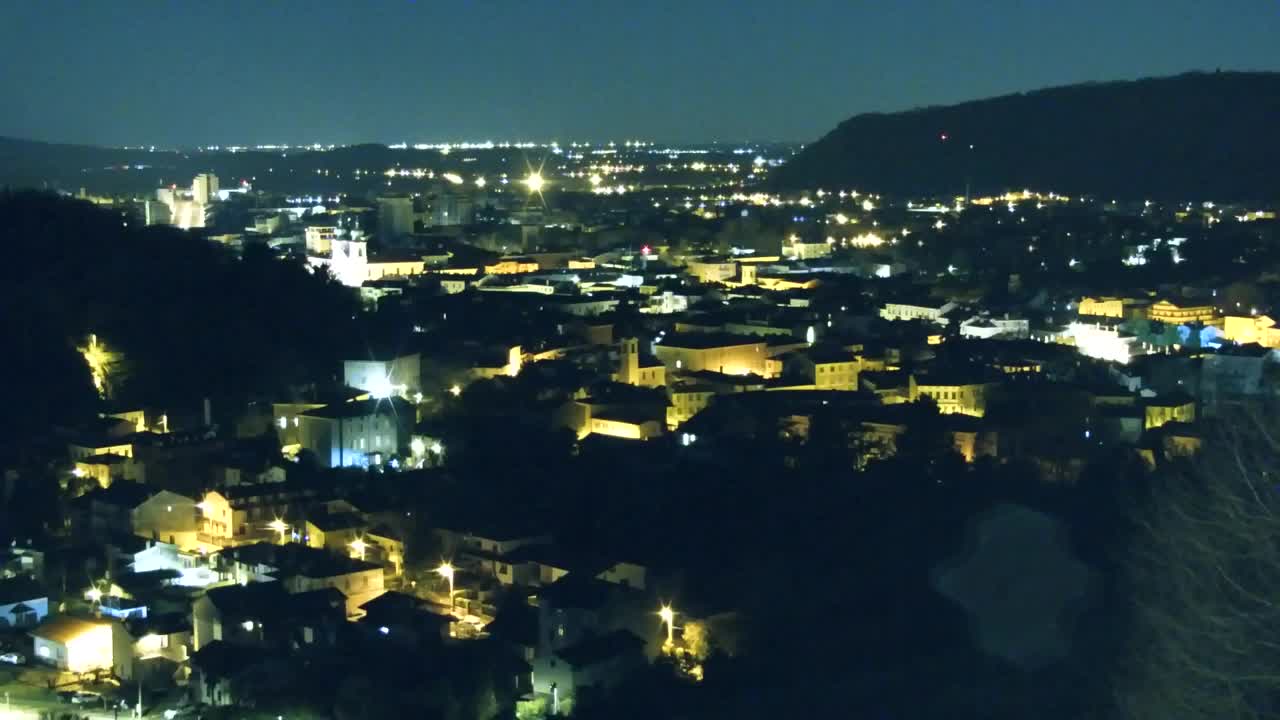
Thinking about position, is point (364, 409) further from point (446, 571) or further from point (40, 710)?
point (40, 710)

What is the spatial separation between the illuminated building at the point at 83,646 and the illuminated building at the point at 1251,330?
34.3 ft

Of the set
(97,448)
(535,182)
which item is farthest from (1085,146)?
(97,448)

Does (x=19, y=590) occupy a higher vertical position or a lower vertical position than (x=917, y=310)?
lower

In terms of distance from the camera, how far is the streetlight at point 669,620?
702 centimetres

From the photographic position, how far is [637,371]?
1152 centimetres

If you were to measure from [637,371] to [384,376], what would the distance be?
1666 mm

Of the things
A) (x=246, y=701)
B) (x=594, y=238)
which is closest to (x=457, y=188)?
(x=594, y=238)

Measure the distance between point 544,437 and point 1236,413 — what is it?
12.3 feet

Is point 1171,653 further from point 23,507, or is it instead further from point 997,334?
point 997,334

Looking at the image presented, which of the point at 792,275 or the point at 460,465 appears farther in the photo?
the point at 792,275

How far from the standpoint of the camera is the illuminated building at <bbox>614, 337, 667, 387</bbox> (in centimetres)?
1149

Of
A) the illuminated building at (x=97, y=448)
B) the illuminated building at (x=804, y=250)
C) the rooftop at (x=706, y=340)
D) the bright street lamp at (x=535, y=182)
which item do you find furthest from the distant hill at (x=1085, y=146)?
the illuminated building at (x=97, y=448)

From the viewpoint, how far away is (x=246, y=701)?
6.07 metres

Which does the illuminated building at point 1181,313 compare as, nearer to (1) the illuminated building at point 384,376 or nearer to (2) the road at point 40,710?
(1) the illuminated building at point 384,376
